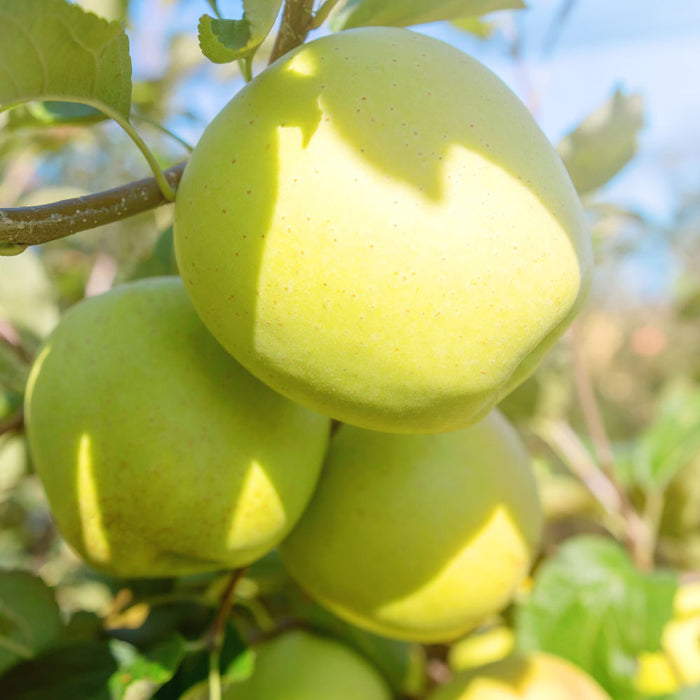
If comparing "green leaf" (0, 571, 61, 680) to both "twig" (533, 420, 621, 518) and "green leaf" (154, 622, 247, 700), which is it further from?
"twig" (533, 420, 621, 518)

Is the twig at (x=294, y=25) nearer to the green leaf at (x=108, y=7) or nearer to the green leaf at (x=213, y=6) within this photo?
the green leaf at (x=213, y=6)

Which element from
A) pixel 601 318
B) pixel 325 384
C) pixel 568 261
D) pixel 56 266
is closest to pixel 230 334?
pixel 325 384

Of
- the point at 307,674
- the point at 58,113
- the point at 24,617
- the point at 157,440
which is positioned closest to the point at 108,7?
the point at 58,113

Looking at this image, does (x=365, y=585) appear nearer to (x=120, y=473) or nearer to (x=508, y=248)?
(x=120, y=473)

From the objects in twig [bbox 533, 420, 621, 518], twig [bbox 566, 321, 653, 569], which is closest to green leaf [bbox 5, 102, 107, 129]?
twig [bbox 566, 321, 653, 569]

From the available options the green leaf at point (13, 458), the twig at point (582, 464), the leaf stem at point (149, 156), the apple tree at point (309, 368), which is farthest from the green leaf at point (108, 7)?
the twig at point (582, 464)

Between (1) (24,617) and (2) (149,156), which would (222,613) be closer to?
(1) (24,617)

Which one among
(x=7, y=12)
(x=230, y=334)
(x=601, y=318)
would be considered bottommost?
(x=601, y=318)
